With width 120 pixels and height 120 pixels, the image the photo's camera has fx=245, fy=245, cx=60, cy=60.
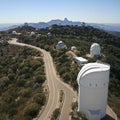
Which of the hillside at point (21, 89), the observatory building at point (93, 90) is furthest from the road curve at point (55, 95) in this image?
the observatory building at point (93, 90)

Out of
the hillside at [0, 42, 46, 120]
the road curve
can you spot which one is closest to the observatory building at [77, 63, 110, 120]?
the road curve

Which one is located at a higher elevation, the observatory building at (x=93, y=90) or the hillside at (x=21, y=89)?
the observatory building at (x=93, y=90)

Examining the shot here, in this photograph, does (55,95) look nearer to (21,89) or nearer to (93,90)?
(21,89)

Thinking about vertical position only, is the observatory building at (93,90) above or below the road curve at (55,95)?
above

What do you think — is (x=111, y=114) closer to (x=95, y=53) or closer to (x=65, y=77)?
(x=65, y=77)

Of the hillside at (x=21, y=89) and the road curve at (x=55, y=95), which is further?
the hillside at (x=21, y=89)

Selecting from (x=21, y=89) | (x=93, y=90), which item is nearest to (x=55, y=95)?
(x=21, y=89)

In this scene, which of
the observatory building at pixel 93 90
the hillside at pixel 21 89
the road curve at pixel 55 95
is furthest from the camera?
the hillside at pixel 21 89

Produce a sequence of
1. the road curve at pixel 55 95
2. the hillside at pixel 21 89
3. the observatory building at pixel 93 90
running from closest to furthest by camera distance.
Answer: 1. the observatory building at pixel 93 90
2. the road curve at pixel 55 95
3. the hillside at pixel 21 89

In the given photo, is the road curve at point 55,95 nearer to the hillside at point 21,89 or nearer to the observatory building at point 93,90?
the hillside at point 21,89
